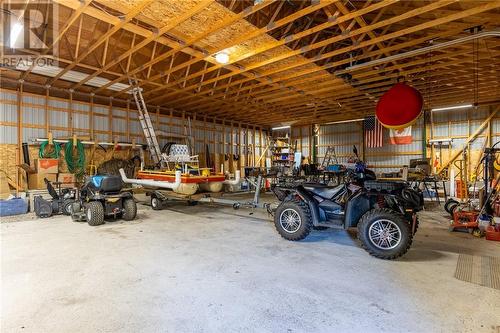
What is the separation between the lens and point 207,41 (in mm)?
5375

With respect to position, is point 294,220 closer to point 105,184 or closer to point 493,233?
point 493,233

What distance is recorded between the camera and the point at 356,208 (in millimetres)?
3713

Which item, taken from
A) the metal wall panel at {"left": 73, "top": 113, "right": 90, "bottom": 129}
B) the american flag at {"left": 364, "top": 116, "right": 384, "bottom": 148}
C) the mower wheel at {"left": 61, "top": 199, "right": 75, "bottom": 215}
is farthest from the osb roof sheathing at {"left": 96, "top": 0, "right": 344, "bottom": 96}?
the american flag at {"left": 364, "top": 116, "right": 384, "bottom": 148}

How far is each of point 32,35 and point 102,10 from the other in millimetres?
2706

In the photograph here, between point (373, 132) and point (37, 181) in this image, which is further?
point (373, 132)

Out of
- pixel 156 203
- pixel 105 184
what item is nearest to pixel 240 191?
pixel 156 203

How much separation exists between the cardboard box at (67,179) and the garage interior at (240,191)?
39mm

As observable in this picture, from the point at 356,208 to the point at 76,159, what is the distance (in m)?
8.78

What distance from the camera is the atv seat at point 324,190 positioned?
399cm

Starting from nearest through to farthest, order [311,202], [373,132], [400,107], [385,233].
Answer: [385,233]
[311,202]
[400,107]
[373,132]

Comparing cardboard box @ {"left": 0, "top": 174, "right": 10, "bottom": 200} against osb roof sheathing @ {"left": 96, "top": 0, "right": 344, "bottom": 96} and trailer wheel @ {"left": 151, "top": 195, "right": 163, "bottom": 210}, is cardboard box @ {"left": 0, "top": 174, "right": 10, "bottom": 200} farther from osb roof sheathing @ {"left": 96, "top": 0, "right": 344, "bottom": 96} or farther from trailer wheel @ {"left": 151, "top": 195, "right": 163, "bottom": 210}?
osb roof sheathing @ {"left": 96, "top": 0, "right": 344, "bottom": 96}

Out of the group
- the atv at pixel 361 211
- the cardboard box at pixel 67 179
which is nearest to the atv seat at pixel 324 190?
the atv at pixel 361 211

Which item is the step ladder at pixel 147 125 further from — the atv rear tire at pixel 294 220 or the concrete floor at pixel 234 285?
the atv rear tire at pixel 294 220

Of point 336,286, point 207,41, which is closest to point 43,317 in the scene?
point 336,286
